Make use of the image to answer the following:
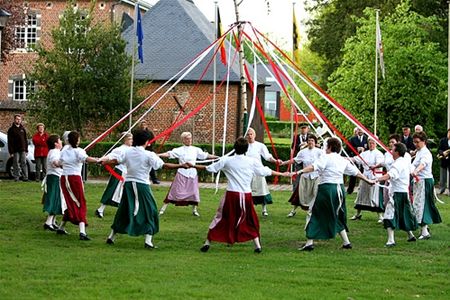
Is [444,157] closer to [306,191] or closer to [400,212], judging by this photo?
[306,191]

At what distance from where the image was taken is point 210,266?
1106 centimetres

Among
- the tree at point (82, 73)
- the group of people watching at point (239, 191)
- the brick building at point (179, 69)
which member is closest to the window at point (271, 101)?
the brick building at point (179, 69)

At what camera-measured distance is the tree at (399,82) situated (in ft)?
111

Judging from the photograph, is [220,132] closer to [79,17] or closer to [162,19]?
[162,19]

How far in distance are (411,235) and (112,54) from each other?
67.9 feet

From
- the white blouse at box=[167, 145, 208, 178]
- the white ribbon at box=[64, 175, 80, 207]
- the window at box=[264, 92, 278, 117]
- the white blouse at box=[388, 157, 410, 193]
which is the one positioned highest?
the window at box=[264, 92, 278, 117]

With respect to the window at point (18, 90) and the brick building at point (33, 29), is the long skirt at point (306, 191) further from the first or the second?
the window at point (18, 90)

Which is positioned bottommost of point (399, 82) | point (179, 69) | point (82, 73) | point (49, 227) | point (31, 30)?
point (49, 227)

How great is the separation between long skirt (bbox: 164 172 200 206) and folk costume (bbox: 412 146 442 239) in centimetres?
418

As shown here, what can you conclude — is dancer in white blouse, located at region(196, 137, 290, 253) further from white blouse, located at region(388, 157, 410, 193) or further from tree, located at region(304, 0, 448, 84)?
tree, located at region(304, 0, 448, 84)

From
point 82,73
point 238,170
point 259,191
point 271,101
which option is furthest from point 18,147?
point 271,101

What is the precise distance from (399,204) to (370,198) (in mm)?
3338

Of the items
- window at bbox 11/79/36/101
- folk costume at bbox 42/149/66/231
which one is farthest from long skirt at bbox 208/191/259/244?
window at bbox 11/79/36/101

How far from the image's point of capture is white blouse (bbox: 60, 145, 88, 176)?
1363 cm
